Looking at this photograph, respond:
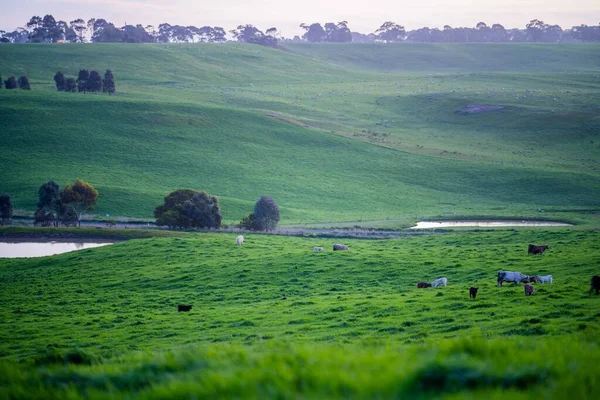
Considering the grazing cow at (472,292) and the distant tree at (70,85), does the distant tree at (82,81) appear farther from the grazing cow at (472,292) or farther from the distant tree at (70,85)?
the grazing cow at (472,292)

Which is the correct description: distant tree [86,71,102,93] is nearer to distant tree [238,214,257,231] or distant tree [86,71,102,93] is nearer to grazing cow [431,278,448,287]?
distant tree [238,214,257,231]

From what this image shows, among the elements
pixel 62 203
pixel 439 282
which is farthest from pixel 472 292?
pixel 62 203

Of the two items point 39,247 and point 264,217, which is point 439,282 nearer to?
point 264,217

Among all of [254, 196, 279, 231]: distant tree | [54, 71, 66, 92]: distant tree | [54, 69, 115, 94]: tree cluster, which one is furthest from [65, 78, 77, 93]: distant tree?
[254, 196, 279, 231]: distant tree

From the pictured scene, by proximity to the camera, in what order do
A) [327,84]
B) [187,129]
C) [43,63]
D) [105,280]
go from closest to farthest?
[105,280] < [187,129] < [43,63] < [327,84]

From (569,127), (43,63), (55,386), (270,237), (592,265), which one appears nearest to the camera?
(55,386)

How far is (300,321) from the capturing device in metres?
24.9

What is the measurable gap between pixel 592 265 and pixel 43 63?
554ft

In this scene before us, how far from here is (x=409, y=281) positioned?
33.0 metres

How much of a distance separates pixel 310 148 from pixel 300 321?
9033 centimetres

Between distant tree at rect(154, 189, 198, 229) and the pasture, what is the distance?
29.3 feet

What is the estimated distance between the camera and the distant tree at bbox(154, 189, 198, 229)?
6675 cm

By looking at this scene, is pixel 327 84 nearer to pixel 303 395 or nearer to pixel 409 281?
pixel 409 281

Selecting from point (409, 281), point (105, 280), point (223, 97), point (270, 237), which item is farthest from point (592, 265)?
point (223, 97)
